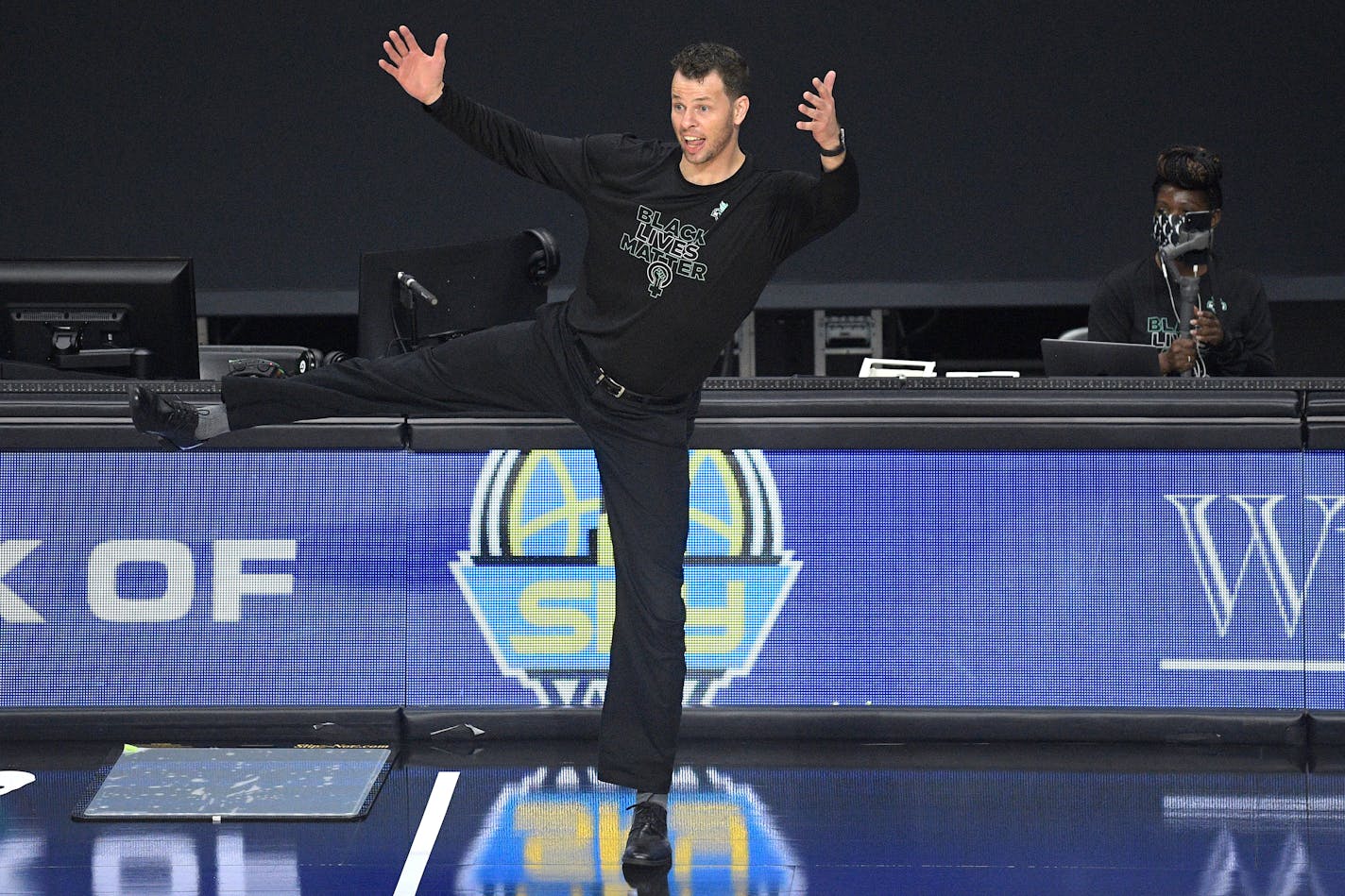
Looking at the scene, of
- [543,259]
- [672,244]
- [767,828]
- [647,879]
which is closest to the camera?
[647,879]

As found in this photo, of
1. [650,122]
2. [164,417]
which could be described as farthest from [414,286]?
[650,122]

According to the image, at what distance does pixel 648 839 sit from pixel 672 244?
1.17 m

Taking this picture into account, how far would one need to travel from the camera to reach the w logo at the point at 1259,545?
363cm

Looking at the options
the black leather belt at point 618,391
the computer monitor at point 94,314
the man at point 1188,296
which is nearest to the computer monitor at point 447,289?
the computer monitor at point 94,314

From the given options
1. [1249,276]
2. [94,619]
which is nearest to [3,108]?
[94,619]

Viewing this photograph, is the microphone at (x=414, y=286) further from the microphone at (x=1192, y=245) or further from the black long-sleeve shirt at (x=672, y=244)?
the microphone at (x=1192, y=245)

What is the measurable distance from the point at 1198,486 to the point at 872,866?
Result: 133cm

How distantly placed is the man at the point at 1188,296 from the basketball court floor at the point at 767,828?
121 cm

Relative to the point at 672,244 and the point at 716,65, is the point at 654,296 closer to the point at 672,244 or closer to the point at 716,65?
the point at 672,244

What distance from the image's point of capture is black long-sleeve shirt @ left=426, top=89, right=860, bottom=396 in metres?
3.03

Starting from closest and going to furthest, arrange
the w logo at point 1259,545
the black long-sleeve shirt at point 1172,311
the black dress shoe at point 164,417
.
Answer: the black dress shoe at point 164,417 < the w logo at point 1259,545 < the black long-sleeve shirt at point 1172,311

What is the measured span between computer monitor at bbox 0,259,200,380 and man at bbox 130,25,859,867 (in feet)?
3.99

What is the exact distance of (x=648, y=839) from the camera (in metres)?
2.96

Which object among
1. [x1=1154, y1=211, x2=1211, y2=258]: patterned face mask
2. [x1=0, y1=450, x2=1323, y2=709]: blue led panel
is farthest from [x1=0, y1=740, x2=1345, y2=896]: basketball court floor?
[x1=1154, y1=211, x2=1211, y2=258]: patterned face mask
